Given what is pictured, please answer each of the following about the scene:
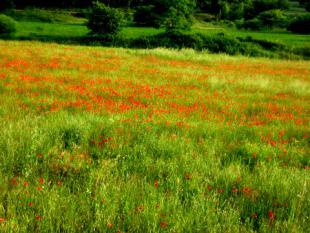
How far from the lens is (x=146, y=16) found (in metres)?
64.3

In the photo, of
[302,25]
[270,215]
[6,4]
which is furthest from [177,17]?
[270,215]

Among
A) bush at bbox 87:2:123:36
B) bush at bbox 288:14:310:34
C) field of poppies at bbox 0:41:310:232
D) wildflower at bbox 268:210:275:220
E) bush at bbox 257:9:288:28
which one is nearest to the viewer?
field of poppies at bbox 0:41:310:232

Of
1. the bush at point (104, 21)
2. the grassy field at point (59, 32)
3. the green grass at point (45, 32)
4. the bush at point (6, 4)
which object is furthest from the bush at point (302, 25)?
the bush at point (6, 4)

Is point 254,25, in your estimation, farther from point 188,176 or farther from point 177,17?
point 188,176

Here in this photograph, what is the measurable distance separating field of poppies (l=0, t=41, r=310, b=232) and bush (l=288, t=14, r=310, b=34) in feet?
191

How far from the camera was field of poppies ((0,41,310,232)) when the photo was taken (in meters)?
3.10

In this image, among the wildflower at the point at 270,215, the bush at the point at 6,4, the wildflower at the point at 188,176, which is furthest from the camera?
the bush at the point at 6,4

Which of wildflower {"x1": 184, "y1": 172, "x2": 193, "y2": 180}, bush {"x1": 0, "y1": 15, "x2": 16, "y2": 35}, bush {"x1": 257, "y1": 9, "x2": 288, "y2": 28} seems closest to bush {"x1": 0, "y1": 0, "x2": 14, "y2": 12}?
bush {"x1": 0, "y1": 15, "x2": 16, "y2": 35}

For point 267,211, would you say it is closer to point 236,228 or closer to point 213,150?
point 236,228

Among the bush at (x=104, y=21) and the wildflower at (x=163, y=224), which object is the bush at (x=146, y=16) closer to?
the bush at (x=104, y=21)

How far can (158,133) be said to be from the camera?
628cm

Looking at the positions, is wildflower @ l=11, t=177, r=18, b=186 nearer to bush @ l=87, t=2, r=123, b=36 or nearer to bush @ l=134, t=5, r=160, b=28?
bush @ l=87, t=2, r=123, b=36

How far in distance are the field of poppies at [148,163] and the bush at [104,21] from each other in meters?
31.8

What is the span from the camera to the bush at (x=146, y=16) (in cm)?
6239
